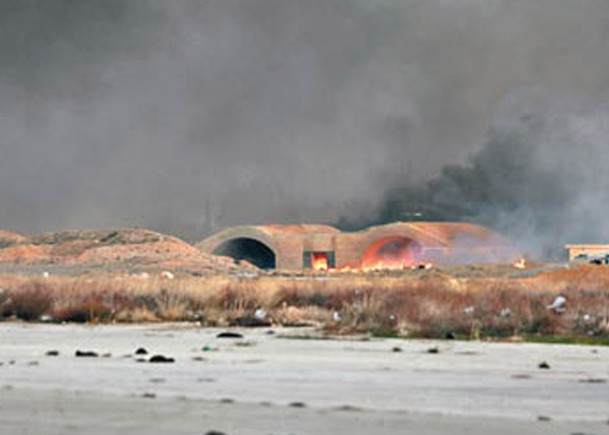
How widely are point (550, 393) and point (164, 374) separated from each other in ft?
17.6

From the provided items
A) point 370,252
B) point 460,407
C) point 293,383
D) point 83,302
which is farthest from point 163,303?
point 370,252

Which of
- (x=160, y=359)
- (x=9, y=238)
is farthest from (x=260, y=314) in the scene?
(x=9, y=238)

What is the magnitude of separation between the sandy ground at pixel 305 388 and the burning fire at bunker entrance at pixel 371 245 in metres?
80.2

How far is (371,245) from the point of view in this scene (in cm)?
11181

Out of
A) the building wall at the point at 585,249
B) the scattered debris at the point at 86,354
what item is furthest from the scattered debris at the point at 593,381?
the building wall at the point at 585,249

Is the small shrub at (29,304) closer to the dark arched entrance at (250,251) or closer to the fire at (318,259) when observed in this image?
the fire at (318,259)

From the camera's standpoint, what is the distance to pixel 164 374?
60.6 feet

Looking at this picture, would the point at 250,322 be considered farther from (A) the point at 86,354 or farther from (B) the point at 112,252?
(B) the point at 112,252

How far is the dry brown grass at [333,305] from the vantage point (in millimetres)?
28859

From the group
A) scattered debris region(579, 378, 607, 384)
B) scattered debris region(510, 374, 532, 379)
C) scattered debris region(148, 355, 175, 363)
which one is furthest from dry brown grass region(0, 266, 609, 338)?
scattered debris region(579, 378, 607, 384)

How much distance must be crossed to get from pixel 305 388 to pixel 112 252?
82126 mm

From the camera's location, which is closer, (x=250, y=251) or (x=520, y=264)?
(x=520, y=264)

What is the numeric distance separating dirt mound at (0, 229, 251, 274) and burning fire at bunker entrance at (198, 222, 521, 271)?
40.1ft

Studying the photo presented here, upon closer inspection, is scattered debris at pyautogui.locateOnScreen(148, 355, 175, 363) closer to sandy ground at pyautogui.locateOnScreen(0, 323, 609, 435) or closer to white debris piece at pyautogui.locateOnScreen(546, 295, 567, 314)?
sandy ground at pyautogui.locateOnScreen(0, 323, 609, 435)
